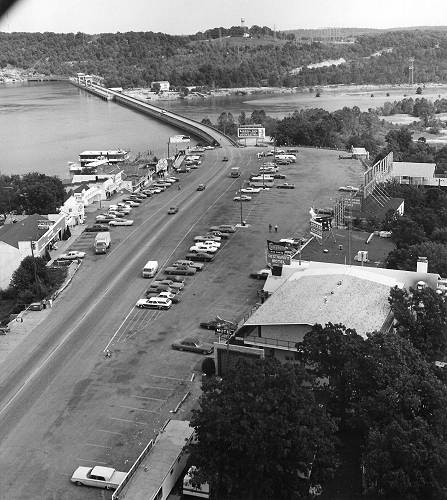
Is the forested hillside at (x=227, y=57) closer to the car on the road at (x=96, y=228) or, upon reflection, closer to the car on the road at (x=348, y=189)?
the car on the road at (x=348, y=189)

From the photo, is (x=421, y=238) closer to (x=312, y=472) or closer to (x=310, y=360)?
(x=310, y=360)

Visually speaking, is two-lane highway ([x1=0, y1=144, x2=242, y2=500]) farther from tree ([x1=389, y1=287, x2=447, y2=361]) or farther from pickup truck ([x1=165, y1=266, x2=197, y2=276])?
tree ([x1=389, y1=287, x2=447, y2=361])

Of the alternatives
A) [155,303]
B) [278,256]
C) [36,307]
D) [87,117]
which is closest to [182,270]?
[155,303]

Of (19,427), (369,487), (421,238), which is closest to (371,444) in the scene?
(369,487)

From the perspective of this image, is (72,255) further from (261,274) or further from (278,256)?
(278,256)

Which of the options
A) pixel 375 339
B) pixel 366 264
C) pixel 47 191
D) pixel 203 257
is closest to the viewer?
pixel 375 339

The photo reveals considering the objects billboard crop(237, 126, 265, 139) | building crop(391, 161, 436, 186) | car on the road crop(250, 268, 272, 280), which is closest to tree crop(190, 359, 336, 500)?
car on the road crop(250, 268, 272, 280)
